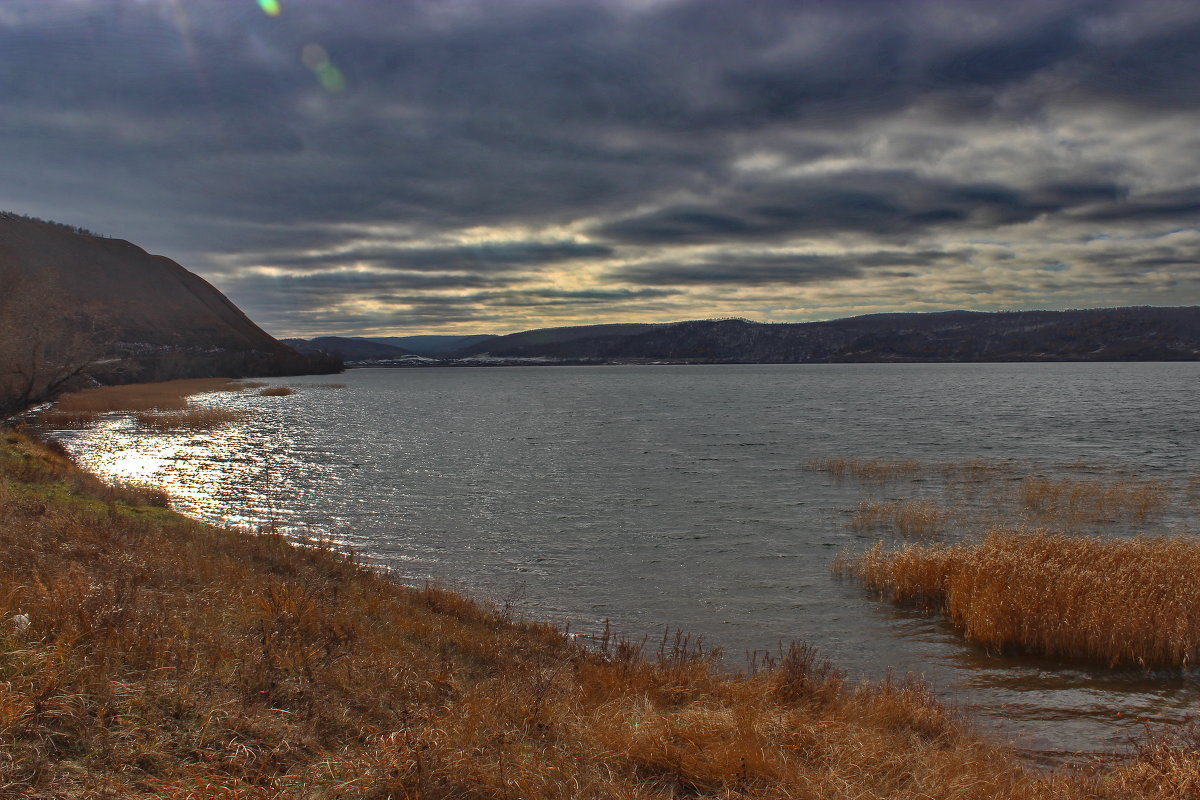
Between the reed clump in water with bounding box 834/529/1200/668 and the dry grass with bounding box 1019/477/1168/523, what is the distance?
755 centimetres

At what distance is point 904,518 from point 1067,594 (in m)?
10.6

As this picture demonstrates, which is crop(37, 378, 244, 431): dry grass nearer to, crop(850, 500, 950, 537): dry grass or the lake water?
the lake water

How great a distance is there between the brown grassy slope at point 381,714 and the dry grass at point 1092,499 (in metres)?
18.8

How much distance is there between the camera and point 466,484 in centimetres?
3478

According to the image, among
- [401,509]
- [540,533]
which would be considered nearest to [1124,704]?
[540,533]

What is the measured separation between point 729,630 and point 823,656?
7.24 ft

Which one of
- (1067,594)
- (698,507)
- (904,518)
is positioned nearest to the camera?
(1067,594)

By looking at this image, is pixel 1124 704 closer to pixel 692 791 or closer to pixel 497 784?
pixel 692 791

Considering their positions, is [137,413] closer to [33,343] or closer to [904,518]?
[33,343]

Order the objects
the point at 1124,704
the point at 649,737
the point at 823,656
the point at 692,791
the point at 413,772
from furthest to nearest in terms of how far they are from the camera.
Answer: the point at 823,656
the point at 1124,704
the point at 649,737
the point at 692,791
the point at 413,772

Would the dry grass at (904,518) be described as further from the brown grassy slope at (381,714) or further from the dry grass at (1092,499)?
the brown grassy slope at (381,714)

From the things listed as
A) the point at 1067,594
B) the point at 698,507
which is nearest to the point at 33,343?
the point at 698,507

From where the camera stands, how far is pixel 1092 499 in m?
27.2

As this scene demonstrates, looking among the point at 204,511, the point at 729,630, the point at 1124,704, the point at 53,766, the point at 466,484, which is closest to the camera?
the point at 53,766
